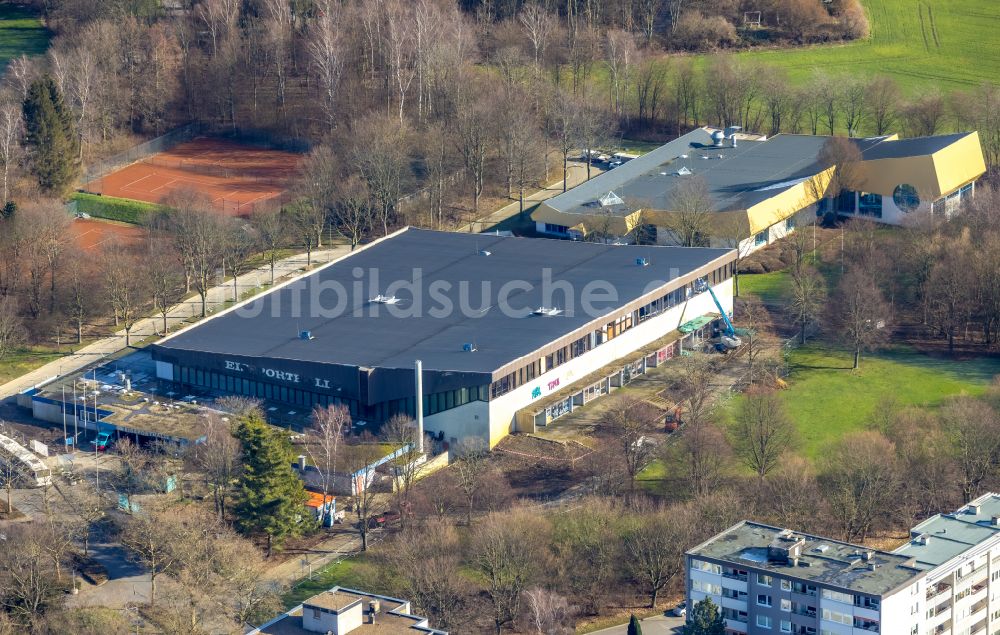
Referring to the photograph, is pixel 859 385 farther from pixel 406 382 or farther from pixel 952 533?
pixel 406 382

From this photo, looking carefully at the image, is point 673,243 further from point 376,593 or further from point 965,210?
point 376,593

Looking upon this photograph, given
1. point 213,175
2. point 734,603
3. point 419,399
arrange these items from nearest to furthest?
1. point 734,603
2. point 419,399
3. point 213,175

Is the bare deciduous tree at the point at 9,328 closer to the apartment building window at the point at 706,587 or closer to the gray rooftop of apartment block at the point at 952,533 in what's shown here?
the apartment building window at the point at 706,587

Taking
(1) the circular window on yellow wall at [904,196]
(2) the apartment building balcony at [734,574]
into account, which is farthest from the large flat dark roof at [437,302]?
(2) the apartment building balcony at [734,574]

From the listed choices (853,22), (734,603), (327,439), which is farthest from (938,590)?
(853,22)

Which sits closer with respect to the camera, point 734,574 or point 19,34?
point 734,574

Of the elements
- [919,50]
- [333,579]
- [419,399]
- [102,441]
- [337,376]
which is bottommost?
[333,579]

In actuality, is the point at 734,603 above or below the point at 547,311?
below
